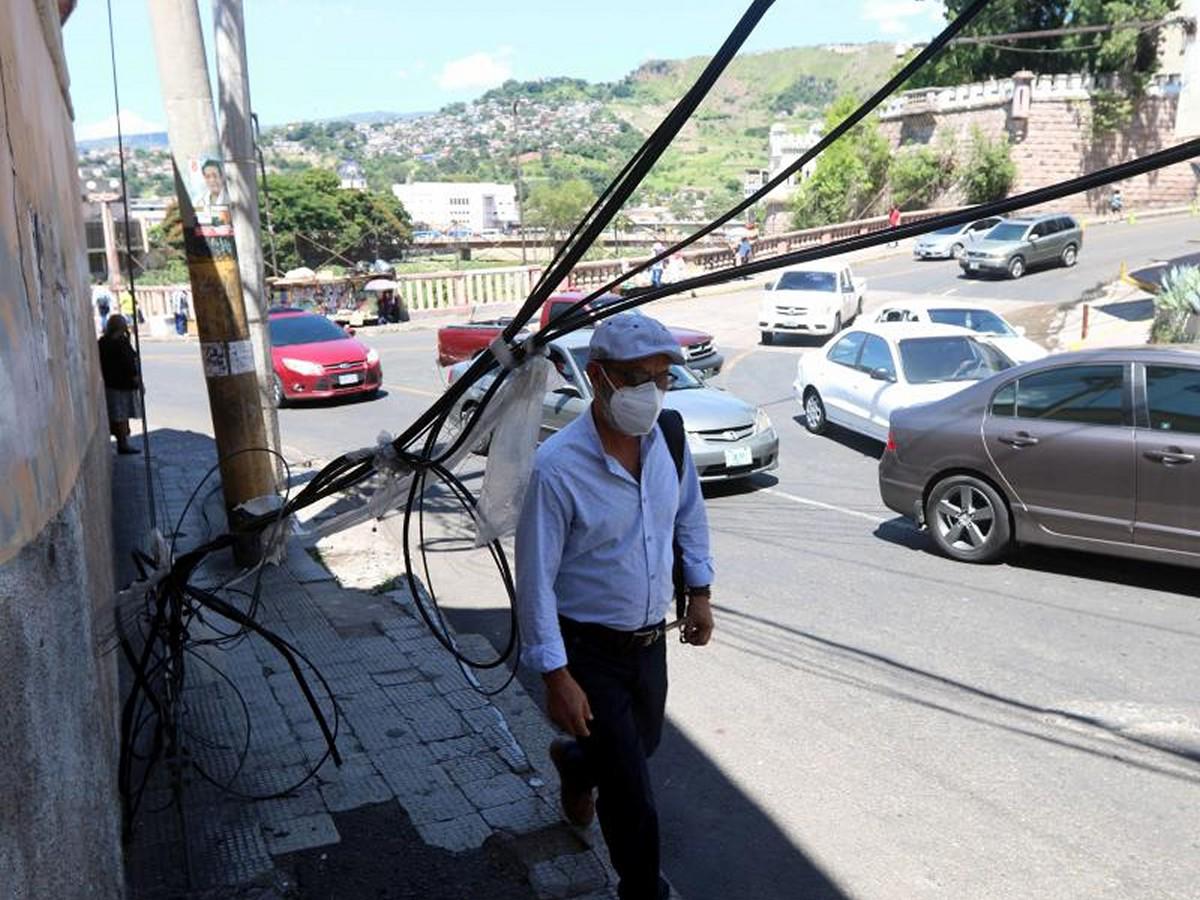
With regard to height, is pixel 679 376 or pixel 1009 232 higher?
pixel 1009 232

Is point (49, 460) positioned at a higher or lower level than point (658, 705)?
higher

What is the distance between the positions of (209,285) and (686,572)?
15.8 ft

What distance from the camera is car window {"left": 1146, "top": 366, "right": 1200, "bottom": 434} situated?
673cm

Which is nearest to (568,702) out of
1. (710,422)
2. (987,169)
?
(710,422)

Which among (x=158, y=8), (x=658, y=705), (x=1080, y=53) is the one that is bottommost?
(x=658, y=705)

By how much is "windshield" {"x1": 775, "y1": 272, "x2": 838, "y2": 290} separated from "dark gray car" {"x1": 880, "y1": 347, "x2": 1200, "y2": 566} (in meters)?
15.7

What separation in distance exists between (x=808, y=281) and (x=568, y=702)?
21671 millimetres

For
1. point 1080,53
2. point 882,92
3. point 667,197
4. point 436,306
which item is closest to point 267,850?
point 882,92

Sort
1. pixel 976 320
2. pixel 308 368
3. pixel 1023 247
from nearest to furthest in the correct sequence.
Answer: pixel 976 320 → pixel 308 368 → pixel 1023 247

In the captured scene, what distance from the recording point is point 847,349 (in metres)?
13.0

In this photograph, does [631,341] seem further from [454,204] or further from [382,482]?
[454,204]

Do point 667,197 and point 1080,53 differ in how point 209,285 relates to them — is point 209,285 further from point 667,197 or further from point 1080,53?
point 667,197

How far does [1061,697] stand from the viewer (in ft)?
17.9

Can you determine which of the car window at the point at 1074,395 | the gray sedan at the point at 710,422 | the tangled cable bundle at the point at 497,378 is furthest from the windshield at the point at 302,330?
the tangled cable bundle at the point at 497,378
